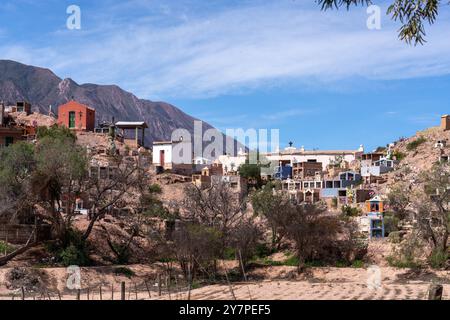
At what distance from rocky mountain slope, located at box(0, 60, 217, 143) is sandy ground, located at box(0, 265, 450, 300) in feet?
404

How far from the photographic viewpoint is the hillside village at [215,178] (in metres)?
38.2

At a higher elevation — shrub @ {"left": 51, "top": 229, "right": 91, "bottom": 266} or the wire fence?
shrub @ {"left": 51, "top": 229, "right": 91, "bottom": 266}

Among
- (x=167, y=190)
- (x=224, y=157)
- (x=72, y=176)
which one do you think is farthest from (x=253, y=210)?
(x=224, y=157)

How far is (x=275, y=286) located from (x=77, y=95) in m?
148

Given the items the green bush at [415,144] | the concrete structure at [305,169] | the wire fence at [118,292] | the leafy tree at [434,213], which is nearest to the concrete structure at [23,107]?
the concrete structure at [305,169]

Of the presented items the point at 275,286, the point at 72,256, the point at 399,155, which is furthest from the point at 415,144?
the point at 72,256

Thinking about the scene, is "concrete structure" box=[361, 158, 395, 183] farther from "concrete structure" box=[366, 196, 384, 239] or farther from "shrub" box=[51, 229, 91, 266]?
"shrub" box=[51, 229, 91, 266]

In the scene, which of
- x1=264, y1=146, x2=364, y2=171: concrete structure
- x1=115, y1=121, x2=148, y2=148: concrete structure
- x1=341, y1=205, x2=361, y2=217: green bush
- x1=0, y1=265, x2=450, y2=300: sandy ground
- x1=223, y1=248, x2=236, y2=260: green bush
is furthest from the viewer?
x1=264, y1=146, x2=364, y2=171: concrete structure

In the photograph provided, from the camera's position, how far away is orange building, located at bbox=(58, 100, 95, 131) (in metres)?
59.1

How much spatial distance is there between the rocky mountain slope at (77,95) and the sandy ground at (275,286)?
404 ft

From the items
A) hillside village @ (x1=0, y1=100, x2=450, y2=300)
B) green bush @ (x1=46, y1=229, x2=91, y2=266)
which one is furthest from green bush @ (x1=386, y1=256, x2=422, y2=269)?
green bush @ (x1=46, y1=229, x2=91, y2=266)

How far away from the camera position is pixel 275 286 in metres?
31.7

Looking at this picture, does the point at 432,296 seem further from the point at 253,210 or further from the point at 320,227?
the point at 253,210

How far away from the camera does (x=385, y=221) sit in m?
40.2
